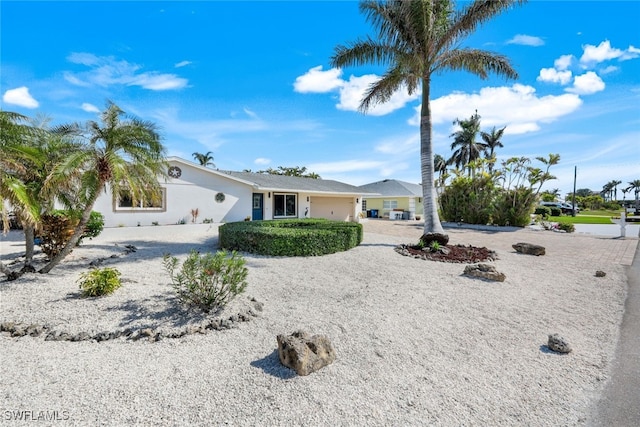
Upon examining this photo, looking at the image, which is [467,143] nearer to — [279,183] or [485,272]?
[279,183]

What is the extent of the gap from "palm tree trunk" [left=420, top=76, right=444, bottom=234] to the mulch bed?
1.33 meters

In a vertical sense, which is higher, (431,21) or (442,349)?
(431,21)

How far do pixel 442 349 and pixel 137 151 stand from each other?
7032 millimetres

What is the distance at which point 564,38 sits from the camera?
982 cm

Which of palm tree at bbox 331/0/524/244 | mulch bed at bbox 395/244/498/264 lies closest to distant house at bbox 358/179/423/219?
palm tree at bbox 331/0/524/244

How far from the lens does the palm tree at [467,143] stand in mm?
35138

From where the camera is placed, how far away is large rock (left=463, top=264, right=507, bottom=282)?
6672 mm

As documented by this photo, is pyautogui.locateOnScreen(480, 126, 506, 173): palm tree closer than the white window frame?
No

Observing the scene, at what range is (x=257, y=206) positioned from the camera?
68.5 feet

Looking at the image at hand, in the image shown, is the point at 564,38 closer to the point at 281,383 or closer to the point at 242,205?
the point at 281,383

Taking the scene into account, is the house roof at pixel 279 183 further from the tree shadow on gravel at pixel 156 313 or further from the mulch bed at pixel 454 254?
the tree shadow on gravel at pixel 156 313

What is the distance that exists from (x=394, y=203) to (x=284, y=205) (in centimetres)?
1417

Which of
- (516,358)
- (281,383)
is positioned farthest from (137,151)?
(516,358)

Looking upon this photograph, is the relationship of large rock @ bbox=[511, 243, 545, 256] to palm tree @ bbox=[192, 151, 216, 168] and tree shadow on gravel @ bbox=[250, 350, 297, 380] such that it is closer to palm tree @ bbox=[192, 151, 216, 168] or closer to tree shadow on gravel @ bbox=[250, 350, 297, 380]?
tree shadow on gravel @ bbox=[250, 350, 297, 380]
